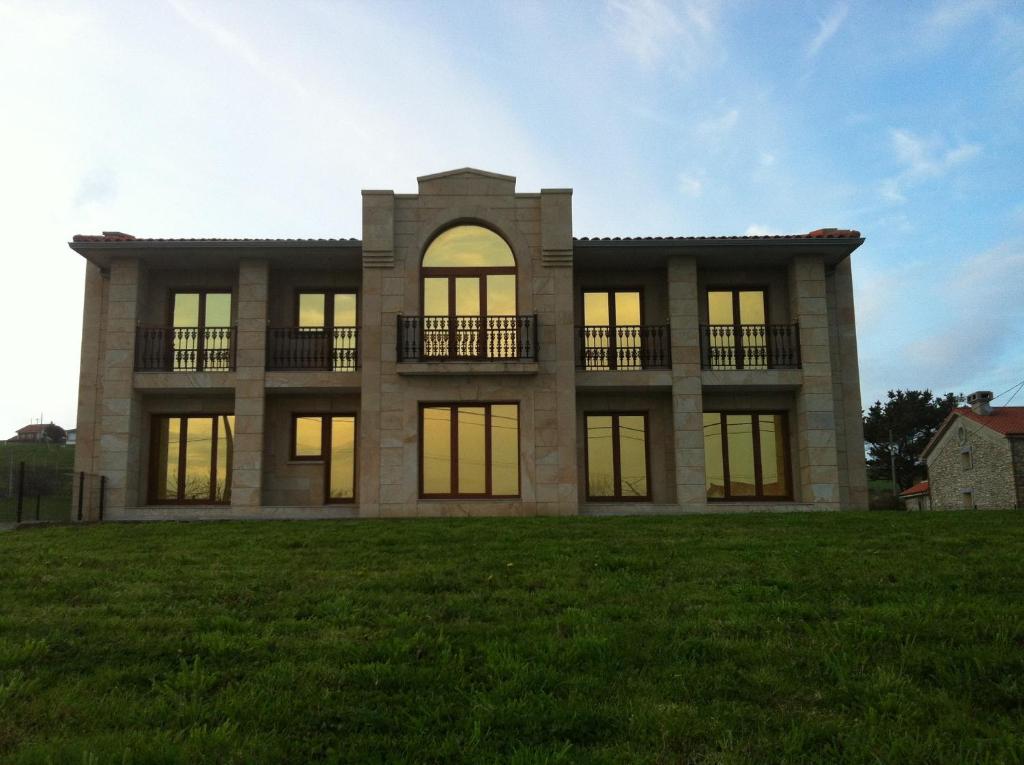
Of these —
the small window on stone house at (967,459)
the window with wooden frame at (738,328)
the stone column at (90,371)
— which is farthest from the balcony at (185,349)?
the small window on stone house at (967,459)

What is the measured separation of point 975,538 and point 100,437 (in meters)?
17.6

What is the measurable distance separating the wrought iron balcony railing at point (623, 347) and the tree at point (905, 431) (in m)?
58.5

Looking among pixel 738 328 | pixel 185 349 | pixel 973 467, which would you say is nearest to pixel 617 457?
pixel 738 328

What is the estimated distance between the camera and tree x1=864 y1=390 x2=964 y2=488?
69.9 m

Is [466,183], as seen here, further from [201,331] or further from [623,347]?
[201,331]

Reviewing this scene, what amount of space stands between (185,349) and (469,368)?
734cm

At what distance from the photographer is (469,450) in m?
18.0

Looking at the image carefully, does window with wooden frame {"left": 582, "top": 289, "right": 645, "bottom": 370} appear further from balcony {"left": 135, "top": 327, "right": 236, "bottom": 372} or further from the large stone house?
→ balcony {"left": 135, "top": 327, "right": 236, "bottom": 372}

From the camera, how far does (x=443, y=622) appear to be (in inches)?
235

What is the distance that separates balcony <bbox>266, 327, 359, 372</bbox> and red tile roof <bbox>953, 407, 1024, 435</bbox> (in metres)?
31.0

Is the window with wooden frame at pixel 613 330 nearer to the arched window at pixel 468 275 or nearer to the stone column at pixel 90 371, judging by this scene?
the arched window at pixel 468 275

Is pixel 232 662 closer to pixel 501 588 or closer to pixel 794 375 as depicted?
pixel 501 588

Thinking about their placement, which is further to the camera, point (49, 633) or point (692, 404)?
point (692, 404)

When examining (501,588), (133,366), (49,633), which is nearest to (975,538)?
(501,588)
